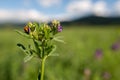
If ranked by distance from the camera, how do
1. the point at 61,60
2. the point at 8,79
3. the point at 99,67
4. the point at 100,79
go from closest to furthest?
the point at 100,79 < the point at 8,79 < the point at 99,67 < the point at 61,60

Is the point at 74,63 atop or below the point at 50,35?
below

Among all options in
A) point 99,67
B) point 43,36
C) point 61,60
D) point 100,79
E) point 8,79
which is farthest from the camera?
point 61,60

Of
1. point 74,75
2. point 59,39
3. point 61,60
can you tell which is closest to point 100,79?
point 74,75

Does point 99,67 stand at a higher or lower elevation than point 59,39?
lower

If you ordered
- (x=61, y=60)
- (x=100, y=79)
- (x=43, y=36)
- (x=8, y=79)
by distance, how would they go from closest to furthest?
1. (x=43, y=36)
2. (x=100, y=79)
3. (x=8, y=79)
4. (x=61, y=60)

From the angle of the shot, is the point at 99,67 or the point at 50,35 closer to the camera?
the point at 50,35

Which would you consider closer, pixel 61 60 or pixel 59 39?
pixel 59 39

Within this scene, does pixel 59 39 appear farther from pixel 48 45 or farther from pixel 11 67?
pixel 11 67

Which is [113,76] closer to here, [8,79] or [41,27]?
[8,79]

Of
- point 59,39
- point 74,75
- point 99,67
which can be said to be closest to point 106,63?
point 99,67
